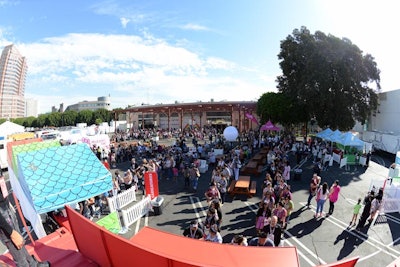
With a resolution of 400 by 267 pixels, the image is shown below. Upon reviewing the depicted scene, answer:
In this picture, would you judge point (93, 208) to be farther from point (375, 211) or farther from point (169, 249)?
point (375, 211)

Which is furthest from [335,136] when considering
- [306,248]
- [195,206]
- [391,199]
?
[306,248]

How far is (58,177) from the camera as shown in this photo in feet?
24.7

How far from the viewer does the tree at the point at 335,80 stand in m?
27.8

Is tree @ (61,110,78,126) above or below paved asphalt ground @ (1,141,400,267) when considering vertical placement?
above

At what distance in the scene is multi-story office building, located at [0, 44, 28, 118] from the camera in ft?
426

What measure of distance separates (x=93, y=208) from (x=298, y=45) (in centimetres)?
3019

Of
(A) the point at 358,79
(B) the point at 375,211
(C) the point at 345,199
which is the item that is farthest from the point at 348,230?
(A) the point at 358,79

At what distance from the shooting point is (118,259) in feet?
9.09

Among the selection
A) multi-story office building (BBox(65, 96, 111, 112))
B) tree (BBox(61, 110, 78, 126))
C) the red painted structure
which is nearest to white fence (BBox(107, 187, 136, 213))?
the red painted structure

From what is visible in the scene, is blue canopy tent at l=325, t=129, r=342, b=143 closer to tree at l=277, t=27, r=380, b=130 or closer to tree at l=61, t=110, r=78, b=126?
tree at l=277, t=27, r=380, b=130

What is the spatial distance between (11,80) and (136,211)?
164925 millimetres

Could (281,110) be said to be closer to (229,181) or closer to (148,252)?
(229,181)

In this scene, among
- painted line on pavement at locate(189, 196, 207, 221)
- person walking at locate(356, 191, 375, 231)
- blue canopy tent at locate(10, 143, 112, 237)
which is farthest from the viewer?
painted line on pavement at locate(189, 196, 207, 221)

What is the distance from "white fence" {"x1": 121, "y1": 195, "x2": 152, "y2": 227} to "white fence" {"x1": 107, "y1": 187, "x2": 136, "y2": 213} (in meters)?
1.32
